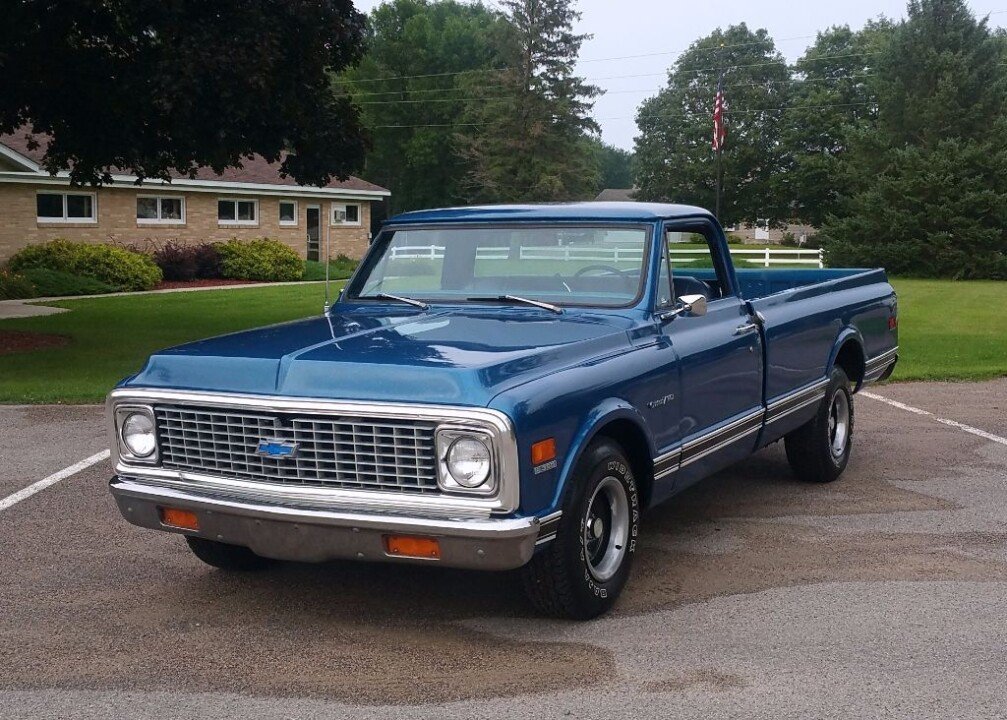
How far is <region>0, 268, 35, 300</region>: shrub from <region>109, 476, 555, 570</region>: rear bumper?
22.7m

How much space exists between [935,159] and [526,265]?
37704 millimetres

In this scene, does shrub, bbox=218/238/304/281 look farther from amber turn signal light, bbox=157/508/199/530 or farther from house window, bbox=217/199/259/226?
amber turn signal light, bbox=157/508/199/530

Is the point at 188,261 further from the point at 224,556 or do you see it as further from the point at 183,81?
the point at 224,556

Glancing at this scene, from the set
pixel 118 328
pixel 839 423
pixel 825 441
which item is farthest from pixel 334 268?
pixel 825 441

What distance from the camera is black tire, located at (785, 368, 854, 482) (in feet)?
26.0

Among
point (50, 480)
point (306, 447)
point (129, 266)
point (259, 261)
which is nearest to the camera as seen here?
point (306, 447)

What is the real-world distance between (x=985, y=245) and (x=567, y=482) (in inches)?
1526

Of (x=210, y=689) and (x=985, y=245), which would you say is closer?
(x=210, y=689)

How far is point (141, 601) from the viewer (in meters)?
Answer: 5.58

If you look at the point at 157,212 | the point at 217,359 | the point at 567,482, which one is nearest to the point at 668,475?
the point at 567,482

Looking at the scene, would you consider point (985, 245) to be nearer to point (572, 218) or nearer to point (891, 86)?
point (891, 86)

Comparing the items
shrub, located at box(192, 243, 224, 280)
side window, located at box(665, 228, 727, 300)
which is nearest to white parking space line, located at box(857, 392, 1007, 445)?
side window, located at box(665, 228, 727, 300)

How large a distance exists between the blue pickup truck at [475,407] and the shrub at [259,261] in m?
28.4

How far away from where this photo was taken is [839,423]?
8312 mm
